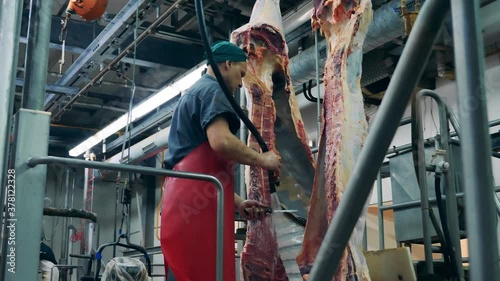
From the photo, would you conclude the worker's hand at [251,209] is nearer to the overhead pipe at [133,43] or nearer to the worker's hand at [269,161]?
the worker's hand at [269,161]

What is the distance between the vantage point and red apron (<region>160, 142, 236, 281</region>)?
2.83 m

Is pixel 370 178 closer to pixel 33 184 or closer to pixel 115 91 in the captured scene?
pixel 33 184

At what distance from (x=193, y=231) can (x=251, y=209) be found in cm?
66

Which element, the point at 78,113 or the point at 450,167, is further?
the point at 78,113

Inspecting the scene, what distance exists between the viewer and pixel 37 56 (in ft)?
7.06

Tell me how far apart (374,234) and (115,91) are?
621 cm

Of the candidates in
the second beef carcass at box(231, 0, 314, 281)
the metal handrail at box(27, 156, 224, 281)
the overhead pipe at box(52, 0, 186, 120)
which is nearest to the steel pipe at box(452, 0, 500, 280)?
the metal handrail at box(27, 156, 224, 281)

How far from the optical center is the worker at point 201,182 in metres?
2.83

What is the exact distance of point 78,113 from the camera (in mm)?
13227

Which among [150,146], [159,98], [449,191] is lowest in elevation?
[449,191]

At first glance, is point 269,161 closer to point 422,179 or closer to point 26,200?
point 422,179

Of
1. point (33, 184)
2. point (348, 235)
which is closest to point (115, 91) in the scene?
point (33, 184)

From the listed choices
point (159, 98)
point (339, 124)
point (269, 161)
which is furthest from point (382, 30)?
point (269, 161)

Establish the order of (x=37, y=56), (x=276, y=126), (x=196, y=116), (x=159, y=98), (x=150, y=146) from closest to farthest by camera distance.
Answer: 1. (x=37, y=56)
2. (x=196, y=116)
3. (x=276, y=126)
4. (x=159, y=98)
5. (x=150, y=146)
